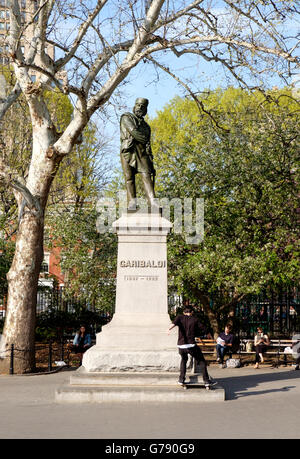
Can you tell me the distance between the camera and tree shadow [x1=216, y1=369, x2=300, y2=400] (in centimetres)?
1170

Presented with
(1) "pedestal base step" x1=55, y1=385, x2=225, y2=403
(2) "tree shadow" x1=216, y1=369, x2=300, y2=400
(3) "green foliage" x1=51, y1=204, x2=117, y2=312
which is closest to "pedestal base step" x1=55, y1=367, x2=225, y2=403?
(1) "pedestal base step" x1=55, y1=385, x2=225, y2=403

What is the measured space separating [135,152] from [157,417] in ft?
19.1

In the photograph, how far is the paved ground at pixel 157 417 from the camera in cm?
809

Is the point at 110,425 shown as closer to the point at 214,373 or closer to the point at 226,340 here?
the point at 214,373

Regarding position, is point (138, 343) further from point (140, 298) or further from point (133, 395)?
point (133, 395)

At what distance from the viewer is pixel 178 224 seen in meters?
19.8

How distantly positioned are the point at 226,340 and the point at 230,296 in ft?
11.9

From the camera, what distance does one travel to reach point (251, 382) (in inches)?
531

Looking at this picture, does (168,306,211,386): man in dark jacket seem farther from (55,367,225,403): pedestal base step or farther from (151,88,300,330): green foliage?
(151,88,300,330): green foliage

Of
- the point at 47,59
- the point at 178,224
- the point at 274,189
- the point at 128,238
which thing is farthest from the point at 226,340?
the point at 47,59

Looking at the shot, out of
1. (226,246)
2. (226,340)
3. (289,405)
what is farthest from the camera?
(226,246)

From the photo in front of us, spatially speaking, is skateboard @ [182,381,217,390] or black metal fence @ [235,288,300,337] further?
black metal fence @ [235,288,300,337]

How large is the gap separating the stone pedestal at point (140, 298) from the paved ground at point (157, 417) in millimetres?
1382

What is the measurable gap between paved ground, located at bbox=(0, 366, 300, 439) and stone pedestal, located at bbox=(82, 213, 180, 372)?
1382 millimetres
